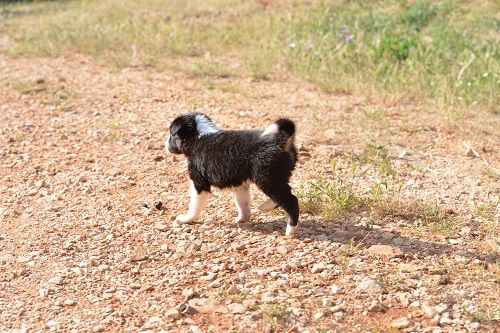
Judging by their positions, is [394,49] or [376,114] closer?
[376,114]

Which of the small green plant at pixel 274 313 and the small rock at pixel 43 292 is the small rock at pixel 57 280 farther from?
the small green plant at pixel 274 313

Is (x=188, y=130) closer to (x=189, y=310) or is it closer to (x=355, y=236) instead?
(x=355, y=236)

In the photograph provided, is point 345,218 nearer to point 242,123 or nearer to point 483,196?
point 483,196

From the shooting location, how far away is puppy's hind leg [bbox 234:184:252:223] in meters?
5.29

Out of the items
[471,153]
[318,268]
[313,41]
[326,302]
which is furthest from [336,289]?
[313,41]

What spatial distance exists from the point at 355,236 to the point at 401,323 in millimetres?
1143

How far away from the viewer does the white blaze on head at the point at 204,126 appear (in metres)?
5.41

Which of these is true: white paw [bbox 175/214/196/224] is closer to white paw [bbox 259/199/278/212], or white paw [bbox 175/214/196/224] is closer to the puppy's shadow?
the puppy's shadow

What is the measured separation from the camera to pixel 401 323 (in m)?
3.98

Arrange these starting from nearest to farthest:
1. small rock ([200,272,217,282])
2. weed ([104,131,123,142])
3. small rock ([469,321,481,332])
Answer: small rock ([469,321,481,332]) < small rock ([200,272,217,282]) < weed ([104,131,123,142])

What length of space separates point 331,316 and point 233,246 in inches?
43.5

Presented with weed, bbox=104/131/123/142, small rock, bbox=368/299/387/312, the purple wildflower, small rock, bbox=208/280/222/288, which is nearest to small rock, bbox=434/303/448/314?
small rock, bbox=368/299/387/312

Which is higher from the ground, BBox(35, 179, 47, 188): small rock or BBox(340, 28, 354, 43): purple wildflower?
BBox(340, 28, 354, 43): purple wildflower

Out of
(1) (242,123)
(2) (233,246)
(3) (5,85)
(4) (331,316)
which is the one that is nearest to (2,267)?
(2) (233,246)
